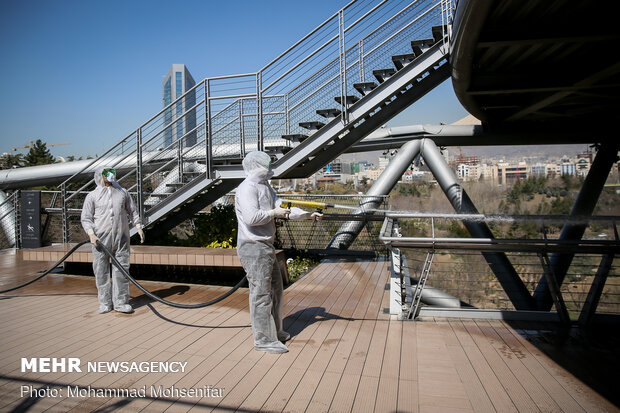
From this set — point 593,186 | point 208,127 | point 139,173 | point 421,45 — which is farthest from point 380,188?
point 139,173

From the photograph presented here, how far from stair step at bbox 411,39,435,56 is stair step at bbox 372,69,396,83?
53 cm

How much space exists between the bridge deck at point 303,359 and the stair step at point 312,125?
3.49 metres

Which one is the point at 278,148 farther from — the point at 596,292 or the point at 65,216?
the point at 596,292

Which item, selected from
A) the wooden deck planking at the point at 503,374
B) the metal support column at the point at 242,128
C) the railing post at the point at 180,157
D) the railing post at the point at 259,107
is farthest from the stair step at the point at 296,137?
the wooden deck planking at the point at 503,374

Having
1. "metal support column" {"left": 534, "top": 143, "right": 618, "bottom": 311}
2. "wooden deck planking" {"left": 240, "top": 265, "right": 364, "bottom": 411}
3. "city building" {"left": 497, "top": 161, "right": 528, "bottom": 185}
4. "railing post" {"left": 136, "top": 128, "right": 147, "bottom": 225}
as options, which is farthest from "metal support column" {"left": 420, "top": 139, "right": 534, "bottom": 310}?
"city building" {"left": 497, "top": 161, "right": 528, "bottom": 185}

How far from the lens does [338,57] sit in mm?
8023

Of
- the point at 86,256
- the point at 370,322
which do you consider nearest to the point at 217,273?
the point at 86,256

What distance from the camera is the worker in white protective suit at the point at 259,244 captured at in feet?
12.7

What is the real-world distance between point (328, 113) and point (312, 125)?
380 millimetres

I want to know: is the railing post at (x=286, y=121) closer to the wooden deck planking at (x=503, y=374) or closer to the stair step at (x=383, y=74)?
the stair step at (x=383, y=74)

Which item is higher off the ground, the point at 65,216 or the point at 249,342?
the point at 65,216

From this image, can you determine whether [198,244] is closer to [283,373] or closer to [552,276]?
[283,373]

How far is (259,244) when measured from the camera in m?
3.90

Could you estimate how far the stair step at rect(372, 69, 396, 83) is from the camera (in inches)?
308
